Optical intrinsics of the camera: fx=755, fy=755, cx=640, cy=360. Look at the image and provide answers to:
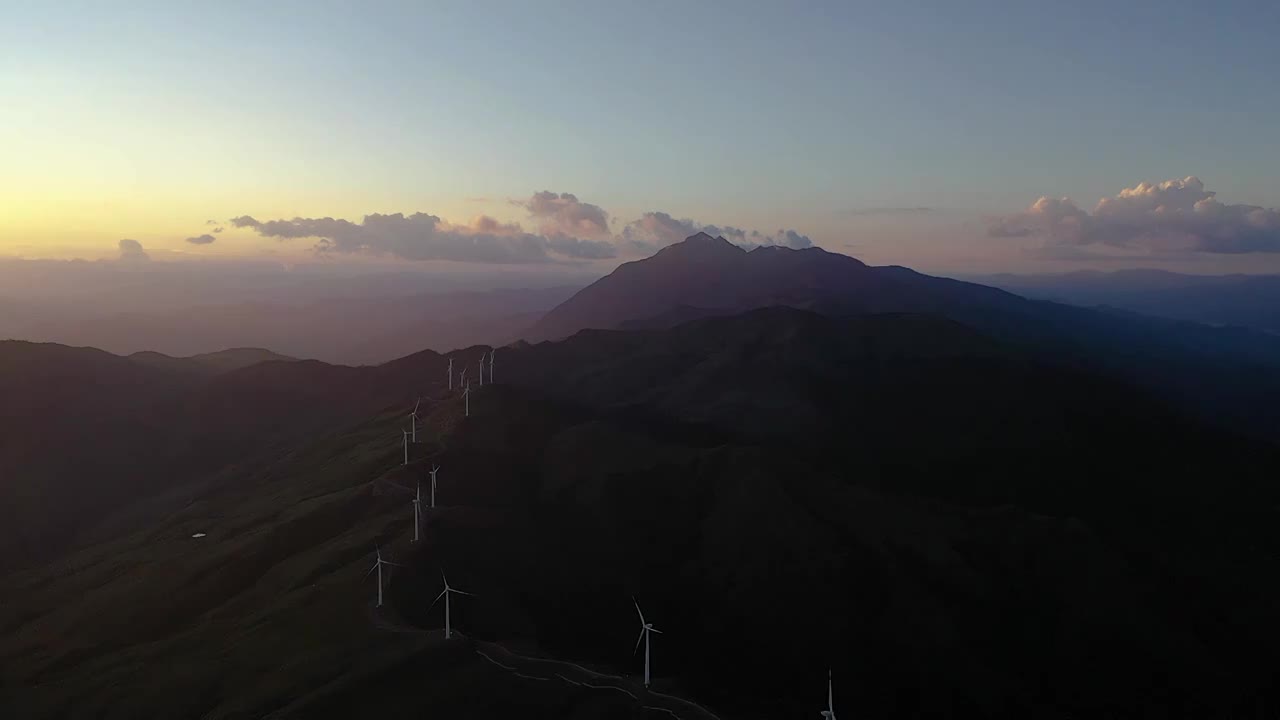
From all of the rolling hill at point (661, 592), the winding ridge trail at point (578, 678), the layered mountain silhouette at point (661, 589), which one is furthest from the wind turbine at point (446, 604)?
the layered mountain silhouette at point (661, 589)

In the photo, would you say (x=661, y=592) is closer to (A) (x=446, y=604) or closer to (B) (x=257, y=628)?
(A) (x=446, y=604)

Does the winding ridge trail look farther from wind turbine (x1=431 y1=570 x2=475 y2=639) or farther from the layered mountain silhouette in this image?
wind turbine (x1=431 y1=570 x2=475 y2=639)

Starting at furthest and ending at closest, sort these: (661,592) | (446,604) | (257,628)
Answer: (661,592) → (257,628) → (446,604)

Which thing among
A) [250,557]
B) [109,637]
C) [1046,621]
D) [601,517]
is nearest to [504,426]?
[601,517]

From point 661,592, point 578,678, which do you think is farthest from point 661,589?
point 578,678

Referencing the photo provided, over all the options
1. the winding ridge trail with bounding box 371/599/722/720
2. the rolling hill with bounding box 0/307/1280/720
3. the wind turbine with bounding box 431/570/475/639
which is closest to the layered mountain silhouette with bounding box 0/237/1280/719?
the winding ridge trail with bounding box 371/599/722/720

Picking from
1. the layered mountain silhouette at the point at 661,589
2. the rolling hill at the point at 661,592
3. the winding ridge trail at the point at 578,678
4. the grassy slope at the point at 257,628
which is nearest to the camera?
the winding ridge trail at the point at 578,678

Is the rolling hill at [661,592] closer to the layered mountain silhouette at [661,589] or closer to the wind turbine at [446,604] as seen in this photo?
the layered mountain silhouette at [661,589]

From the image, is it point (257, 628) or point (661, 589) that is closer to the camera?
point (257, 628)

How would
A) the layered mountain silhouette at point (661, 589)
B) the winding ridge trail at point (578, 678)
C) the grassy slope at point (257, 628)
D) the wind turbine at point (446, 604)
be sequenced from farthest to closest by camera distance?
the layered mountain silhouette at point (661, 589) → the wind turbine at point (446, 604) → the grassy slope at point (257, 628) → the winding ridge trail at point (578, 678)

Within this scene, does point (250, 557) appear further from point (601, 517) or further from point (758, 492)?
point (758, 492)

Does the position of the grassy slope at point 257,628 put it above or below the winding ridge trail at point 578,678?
below
